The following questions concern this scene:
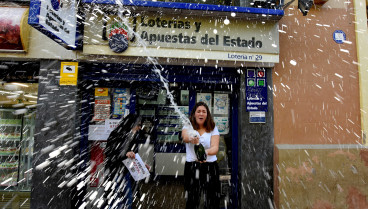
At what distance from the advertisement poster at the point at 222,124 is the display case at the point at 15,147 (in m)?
4.85

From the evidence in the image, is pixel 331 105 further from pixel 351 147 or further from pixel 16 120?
pixel 16 120

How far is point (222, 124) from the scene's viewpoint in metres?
4.46

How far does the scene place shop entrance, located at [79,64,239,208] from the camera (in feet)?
13.4

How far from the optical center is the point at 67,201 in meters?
3.64

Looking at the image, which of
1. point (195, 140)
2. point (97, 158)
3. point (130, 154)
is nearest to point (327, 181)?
point (195, 140)

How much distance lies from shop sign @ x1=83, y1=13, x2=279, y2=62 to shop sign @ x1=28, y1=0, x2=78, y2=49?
1.19 ft

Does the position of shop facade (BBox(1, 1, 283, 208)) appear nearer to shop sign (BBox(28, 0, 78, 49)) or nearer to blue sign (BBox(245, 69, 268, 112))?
blue sign (BBox(245, 69, 268, 112))

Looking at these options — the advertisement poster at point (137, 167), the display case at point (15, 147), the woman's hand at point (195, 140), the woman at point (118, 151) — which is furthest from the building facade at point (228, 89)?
the woman's hand at point (195, 140)

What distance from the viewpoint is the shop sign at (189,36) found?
3.80 meters

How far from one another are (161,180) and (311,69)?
474 cm

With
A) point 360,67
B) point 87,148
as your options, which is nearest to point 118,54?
point 87,148

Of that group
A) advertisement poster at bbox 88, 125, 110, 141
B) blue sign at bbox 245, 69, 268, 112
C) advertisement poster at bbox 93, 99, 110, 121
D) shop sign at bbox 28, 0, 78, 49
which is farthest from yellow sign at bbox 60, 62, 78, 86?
blue sign at bbox 245, 69, 268, 112

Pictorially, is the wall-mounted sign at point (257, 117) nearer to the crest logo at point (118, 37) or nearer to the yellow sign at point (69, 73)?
the crest logo at point (118, 37)

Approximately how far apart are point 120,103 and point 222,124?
7.86 feet
